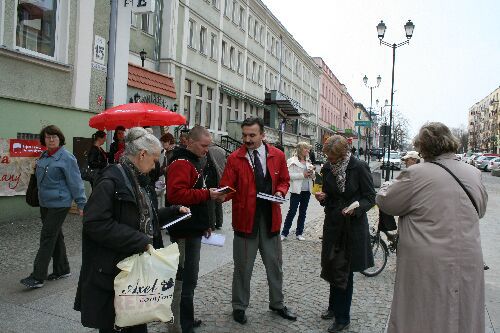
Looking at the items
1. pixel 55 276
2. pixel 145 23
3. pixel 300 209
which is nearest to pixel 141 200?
pixel 55 276

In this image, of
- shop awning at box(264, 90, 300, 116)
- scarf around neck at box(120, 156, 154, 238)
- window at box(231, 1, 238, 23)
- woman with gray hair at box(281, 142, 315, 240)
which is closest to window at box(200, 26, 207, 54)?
window at box(231, 1, 238, 23)

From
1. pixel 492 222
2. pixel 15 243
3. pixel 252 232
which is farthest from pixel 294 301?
pixel 492 222

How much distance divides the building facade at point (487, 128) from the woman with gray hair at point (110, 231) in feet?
358

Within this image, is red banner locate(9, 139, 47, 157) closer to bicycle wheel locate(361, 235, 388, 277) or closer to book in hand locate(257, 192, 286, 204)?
book in hand locate(257, 192, 286, 204)

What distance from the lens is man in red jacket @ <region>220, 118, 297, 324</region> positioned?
182 inches

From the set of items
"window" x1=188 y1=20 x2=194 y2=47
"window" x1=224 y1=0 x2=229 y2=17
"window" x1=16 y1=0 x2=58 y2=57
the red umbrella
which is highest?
"window" x1=224 y1=0 x2=229 y2=17

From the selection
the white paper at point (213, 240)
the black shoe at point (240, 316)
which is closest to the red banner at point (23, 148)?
the white paper at point (213, 240)

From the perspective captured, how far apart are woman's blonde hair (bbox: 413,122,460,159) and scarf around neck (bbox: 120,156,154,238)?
1915 mm

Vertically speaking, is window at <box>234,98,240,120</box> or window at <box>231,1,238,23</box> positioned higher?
window at <box>231,1,238,23</box>

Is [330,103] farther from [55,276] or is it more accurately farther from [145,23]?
[55,276]

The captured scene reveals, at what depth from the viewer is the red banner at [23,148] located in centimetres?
929

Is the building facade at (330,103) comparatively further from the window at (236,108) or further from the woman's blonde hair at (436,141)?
the woman's blonde hair at (436,141)

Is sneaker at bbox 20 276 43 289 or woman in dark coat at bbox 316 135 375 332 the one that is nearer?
woman in dark coat at bbox 316 135 375 332

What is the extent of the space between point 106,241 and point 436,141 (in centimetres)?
224
